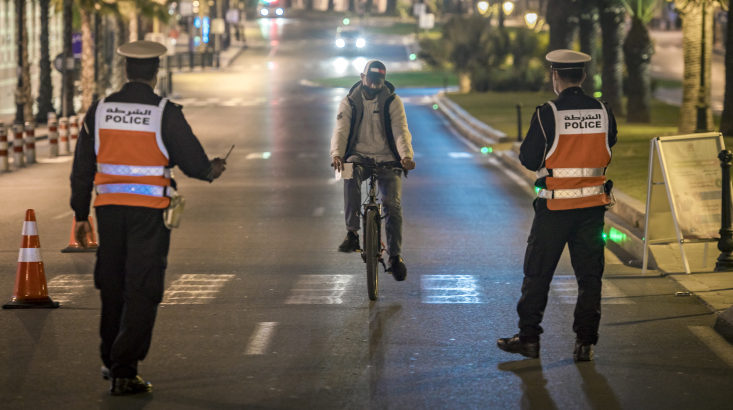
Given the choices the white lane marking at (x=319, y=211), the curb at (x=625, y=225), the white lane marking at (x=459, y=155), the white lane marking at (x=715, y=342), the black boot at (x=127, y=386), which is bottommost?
the white lane marking at (x=459, y=155)

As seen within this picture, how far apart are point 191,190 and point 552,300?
10.2 m

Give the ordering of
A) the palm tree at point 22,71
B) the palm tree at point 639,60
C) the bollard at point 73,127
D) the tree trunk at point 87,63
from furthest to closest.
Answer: the tree trunk at point 87,63
the palm tree at point 22,71
the palm tree at point 639,60
the bollard at point 73,127

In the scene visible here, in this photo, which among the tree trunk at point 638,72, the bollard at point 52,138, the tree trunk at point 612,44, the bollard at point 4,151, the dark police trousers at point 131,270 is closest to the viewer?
the dark police trousers at point 131,270

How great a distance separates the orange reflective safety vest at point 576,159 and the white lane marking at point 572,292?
2.41 m

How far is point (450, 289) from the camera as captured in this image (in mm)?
11336

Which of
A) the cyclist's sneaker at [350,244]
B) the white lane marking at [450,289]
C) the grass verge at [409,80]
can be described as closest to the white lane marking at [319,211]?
the white lane marking at [450,289]

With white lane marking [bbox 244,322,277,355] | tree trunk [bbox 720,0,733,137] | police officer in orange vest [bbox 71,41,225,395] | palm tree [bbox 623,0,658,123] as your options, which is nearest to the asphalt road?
white lane marking [bbox 244,322,277,355]

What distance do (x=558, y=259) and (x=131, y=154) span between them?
274cm

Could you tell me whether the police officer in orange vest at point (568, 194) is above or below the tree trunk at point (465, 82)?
above

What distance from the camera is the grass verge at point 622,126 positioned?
2065 centimetres

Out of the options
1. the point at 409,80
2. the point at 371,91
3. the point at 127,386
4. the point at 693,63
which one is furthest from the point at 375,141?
the point at 409,80

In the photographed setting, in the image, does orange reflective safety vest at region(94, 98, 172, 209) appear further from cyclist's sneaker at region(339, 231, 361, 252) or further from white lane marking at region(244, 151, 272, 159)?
white lane marking at region(244, 151, 272, 159)

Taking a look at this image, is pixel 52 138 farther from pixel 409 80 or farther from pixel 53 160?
pixel 409 80

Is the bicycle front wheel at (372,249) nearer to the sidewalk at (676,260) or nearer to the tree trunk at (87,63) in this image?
the sidewalk at (676,260)
